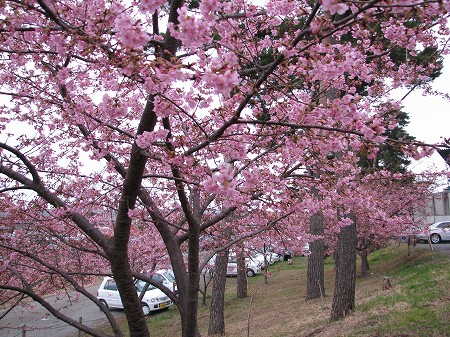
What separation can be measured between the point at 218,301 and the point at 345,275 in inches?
130

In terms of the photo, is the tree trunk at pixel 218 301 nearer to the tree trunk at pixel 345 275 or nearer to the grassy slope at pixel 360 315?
the grassy slope at pixel 360 315

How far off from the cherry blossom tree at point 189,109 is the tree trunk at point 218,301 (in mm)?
3607

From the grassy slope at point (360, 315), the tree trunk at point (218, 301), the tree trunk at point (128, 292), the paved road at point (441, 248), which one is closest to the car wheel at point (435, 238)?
the paved road at point (441, 248)

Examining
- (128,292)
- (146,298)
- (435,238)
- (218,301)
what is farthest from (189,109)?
(435,238)

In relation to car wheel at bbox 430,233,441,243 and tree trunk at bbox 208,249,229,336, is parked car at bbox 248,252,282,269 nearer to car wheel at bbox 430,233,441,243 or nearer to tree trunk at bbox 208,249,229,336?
tree trunk at bbox 208,249,229,336

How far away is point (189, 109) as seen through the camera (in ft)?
13.7

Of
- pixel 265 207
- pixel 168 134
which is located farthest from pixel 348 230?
pixel 168 134

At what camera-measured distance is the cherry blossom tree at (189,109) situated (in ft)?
7.41

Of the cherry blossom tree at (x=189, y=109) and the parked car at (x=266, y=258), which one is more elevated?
the cherry blossom tree at (x=189, y=109)

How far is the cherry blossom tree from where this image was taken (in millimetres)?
2260

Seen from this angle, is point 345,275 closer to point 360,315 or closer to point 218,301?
point 360,315

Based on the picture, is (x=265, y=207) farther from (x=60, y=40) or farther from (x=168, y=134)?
(x=60, y=40)

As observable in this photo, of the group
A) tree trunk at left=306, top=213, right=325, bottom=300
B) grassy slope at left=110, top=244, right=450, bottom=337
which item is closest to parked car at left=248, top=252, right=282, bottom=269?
grassy slope at left=110, top=244, right=450, bottom=337

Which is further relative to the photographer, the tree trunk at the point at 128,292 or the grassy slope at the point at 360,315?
the grassy slope at the point at 360,315
